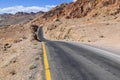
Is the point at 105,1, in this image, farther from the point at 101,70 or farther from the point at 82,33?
the point at 101,70

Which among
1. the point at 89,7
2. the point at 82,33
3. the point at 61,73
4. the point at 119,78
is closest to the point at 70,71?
the point at 61,73

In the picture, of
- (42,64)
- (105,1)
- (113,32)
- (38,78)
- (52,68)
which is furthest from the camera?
(105,1)

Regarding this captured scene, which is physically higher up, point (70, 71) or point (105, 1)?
point (105, 1)

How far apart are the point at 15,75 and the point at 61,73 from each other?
2461 mm

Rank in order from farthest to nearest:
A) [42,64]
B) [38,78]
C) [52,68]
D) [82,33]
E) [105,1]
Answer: [105,1]
[82,33]
[42,64]
[52,68]
[38,78]

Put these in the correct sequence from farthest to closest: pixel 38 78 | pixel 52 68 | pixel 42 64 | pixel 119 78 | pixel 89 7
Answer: pixel 89 7, pixel 42 64, pixel 52 68, pixel 38 78, pixel 119 78

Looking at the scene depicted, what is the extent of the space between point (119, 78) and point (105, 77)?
59 centimetres

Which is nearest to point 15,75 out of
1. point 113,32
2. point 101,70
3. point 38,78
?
point 38,78

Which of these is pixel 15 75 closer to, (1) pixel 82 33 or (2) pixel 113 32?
(2) pixel 113 32

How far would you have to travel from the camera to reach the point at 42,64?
16031 mm

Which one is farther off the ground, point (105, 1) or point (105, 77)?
point (105, 1)

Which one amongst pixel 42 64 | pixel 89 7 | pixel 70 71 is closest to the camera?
pixel 70 71

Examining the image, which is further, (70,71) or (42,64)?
(42,64)

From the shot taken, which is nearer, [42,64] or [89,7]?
[42,64]
